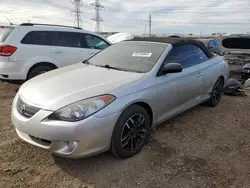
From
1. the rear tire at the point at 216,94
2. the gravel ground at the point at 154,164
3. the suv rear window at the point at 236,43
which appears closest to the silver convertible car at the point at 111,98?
the gravel ground at the point at 154,164

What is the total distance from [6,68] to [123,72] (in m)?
3.53

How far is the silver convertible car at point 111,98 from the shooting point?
8.66ft

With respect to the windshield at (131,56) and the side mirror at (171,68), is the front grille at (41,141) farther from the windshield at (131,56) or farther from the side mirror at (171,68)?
the side mirror at (171,68)

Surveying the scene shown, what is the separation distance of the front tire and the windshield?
686 millimetres

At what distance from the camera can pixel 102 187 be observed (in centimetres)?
265

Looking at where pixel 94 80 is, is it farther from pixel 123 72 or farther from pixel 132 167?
pixel 132 167

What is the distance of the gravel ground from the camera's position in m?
2.76

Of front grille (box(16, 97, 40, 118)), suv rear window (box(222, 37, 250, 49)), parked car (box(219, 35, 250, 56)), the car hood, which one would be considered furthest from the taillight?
suv rear window (box(222, 37, 250, 49))

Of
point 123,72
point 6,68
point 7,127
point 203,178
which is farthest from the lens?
point 6,68

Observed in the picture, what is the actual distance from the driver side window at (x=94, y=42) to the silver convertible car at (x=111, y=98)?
3064mm

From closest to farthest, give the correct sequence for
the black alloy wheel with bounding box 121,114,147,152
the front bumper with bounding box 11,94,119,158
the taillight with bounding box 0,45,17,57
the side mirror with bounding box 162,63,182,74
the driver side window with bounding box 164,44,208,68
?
the front bumper with bounding box 11,94,119,158 < the black alloy wheel with bounding box 121,114,147,152 < the side mirror with bounding box 162,63,182,74 < the driver side window with bounding box 164,44,208,68 < the taillight with bounding box 0,45,17,57

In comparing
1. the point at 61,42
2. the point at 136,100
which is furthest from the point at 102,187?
the point at 61,42

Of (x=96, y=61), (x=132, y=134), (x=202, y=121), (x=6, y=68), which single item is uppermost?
(x=96, y=61)

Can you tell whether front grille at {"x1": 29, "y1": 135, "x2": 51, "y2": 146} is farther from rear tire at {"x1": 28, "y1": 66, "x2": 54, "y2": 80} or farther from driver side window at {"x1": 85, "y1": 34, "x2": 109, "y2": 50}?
driver side window at {"x1": 85, "y1": 34, "x2": 109, "y2": 50}
